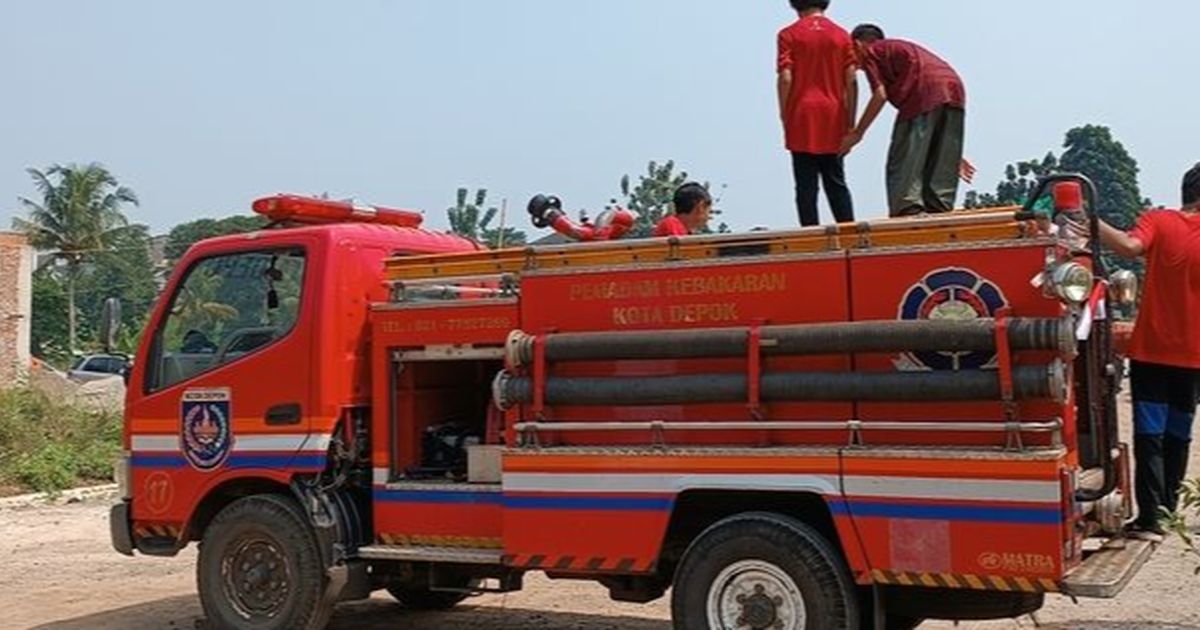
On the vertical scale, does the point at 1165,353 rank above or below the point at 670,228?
below

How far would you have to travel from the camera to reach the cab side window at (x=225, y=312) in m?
7.57

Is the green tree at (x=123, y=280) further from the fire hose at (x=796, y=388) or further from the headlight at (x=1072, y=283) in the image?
the headlight at (x=1072, y=283)

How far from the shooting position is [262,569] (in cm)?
746

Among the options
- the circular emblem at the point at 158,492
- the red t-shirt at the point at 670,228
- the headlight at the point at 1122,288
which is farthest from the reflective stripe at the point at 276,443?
the headlight at the point at 1122,288

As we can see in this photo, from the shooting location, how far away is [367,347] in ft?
24.6

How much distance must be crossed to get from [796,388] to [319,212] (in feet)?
11.4

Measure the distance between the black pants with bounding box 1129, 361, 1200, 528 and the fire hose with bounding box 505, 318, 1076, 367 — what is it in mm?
1737

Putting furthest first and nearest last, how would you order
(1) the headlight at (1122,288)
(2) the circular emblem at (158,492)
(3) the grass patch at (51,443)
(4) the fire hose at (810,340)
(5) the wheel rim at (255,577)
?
(3) the grass patch at (51,443), (2) the circular emblem at (158,492), (5) the wheel rim at (255,577), (1) the headlight at (1122,288), (4) the fire hose at (810,340)

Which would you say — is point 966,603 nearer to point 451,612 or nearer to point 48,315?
point 451,612

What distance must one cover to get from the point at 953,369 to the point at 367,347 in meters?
3.36

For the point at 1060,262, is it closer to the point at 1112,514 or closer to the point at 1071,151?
the point at 1112,514

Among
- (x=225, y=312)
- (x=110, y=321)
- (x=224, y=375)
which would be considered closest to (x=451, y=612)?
(x=224, y=375)

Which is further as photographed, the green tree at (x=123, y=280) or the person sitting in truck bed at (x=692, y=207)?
the green tree at (x=123, y=280)

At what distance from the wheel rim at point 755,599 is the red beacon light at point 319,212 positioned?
343 cm
